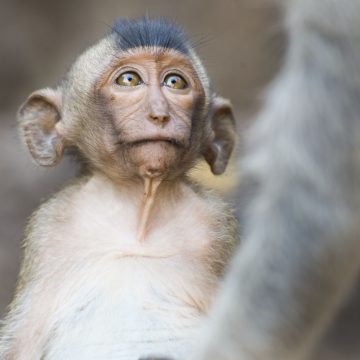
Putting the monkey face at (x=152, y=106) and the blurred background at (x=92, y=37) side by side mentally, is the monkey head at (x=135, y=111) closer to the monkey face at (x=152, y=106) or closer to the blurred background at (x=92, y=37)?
the monkey face at (x=152, y=106)

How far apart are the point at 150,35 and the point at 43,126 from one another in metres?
0.82

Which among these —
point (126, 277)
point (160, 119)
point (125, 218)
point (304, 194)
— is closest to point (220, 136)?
point (125, 218)

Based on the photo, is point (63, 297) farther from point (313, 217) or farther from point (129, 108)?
point (313, 217)

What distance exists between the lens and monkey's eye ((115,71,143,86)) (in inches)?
223

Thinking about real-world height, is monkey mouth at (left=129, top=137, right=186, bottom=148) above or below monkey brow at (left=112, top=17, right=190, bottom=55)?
below

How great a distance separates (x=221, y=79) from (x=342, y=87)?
31.6ft

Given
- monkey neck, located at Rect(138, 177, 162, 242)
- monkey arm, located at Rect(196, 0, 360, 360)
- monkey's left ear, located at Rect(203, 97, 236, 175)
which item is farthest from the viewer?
monkey's left ear, located at Rect(203, 97, 236, 175)

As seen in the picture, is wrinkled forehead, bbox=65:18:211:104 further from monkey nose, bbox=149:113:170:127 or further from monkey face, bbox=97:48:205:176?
monkey nose, bbox=149:113:170:127

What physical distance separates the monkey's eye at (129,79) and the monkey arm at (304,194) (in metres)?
2.05

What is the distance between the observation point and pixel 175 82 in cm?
571

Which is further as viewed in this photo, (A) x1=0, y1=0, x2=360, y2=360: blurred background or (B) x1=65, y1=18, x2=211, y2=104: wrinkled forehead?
(A) x1=0, y1=0, x2=360, y2=360: blurred background

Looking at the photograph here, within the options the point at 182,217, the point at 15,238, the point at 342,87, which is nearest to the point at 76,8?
the point at 15,238

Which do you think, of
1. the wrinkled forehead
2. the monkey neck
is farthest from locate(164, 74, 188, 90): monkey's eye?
the monkey neck

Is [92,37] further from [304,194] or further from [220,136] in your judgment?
[304,194]
